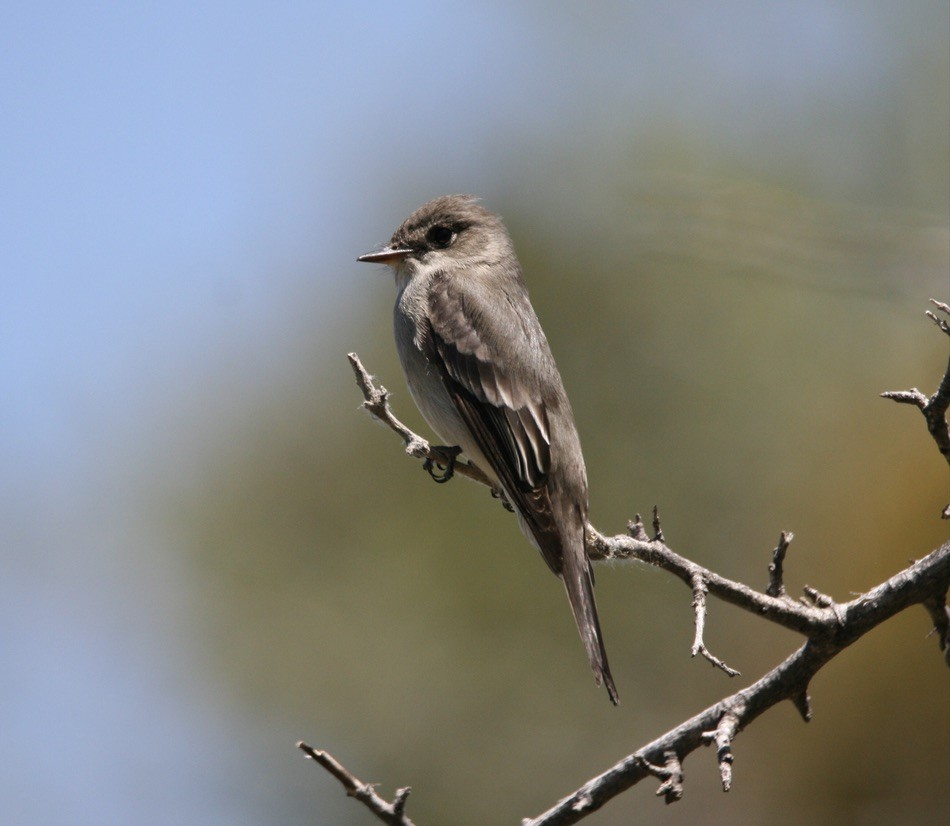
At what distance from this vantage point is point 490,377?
198 inches

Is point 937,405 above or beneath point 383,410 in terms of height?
beneath

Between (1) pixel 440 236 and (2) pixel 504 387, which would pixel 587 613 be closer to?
(2) pixel 504 387

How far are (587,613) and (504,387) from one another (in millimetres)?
1194

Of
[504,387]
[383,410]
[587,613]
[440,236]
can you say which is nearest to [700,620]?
[587,613]

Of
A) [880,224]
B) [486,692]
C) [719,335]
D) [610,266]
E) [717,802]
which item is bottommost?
[717,802]

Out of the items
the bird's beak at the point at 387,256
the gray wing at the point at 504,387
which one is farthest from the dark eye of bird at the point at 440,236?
the gray wing at the point at 504,387

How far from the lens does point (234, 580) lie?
13203 millimetres

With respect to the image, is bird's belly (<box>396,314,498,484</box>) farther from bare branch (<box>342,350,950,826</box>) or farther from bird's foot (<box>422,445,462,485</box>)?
bare branch (<box>342,350,950,826</box>)

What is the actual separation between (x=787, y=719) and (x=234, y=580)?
19.8 ft

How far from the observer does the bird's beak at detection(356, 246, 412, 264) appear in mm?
5633

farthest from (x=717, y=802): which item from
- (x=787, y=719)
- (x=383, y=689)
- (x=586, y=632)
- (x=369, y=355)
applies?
(x=586, y=632)

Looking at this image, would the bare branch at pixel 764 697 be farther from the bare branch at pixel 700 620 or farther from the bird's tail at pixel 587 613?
the bird's tail at pixel 587 613

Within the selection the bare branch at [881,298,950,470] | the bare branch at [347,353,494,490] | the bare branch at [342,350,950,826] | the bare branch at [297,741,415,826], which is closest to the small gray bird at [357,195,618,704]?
the bare branch at [347,353,494,490]

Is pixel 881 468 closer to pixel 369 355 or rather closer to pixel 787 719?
pixel 787 719
